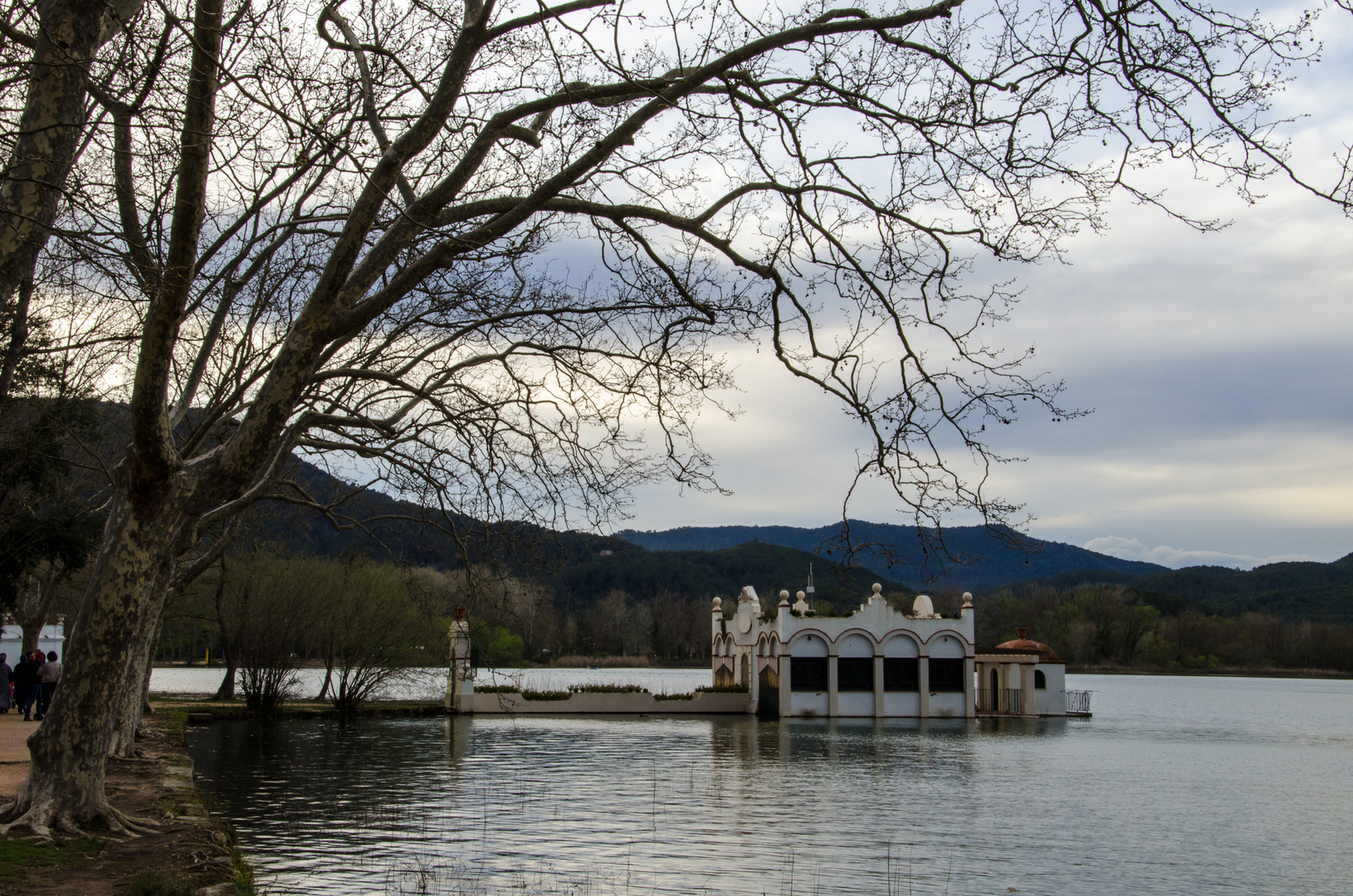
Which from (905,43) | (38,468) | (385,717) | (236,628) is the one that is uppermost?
(905,43)

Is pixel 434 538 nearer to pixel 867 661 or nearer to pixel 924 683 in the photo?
pixel 867 661

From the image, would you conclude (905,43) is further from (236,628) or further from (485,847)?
(236,628)

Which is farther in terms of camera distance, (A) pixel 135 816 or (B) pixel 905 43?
(A) pixel 135 816

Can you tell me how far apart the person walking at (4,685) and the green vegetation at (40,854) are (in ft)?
67.6

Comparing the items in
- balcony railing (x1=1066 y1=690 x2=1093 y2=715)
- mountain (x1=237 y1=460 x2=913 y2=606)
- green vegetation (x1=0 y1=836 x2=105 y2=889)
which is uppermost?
mountain (x1=237 y1=460 x2=913 y2=606)

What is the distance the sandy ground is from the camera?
1290 centimetres

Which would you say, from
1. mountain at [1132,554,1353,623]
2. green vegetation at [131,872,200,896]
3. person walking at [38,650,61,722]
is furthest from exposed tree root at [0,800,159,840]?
mountain at [1132,554,1353,623]

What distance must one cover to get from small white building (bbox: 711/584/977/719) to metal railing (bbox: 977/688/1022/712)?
3104 mm

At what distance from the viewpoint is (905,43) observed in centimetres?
872

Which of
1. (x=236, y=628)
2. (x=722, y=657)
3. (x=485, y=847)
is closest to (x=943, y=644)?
(x=722, y=657)

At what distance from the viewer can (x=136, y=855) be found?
9.23 metres

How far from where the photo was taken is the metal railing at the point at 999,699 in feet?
166

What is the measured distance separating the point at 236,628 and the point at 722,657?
23.0m

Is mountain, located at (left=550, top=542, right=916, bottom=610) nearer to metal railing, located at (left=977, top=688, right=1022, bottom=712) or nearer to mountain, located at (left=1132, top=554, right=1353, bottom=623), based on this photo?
mountain, located at (left=1132, top=554, right=1353, bottom=623)
